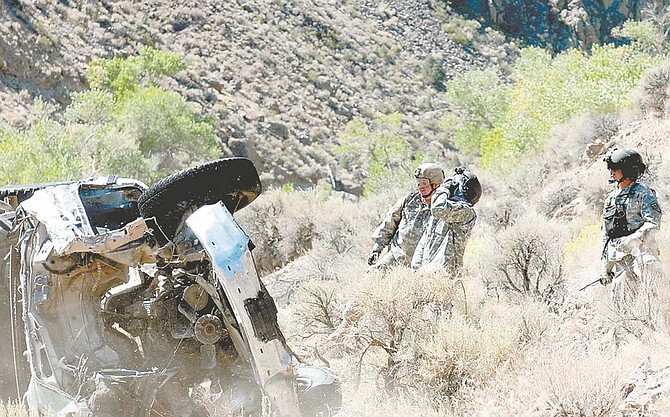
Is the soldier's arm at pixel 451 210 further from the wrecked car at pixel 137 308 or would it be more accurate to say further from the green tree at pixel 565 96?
the green tree at pixel 565 96

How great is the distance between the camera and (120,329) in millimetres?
5180

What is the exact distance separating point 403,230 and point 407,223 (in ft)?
0.27

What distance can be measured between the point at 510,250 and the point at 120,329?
591 centimetres

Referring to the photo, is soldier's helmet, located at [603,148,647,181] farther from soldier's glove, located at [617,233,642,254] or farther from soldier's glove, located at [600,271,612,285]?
soldier's glove, located at [600,271,612,285]

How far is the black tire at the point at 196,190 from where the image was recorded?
190 inches

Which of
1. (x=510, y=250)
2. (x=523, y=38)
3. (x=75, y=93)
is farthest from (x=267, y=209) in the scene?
(x=523, y=38)

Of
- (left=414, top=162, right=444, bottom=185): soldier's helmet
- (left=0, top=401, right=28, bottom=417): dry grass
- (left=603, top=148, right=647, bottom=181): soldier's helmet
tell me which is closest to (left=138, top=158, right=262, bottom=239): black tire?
(left=0, top=401, right=28, bottom=417): dry grass

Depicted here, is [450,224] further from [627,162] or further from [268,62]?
[268,62]

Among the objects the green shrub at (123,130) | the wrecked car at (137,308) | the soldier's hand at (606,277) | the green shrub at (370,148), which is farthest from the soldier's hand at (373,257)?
the green shrub at (370,148)

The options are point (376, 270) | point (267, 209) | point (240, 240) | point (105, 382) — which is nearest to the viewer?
point (240, 240)

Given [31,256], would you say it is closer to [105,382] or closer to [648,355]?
[105,382]

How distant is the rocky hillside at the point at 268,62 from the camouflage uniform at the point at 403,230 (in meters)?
25.2

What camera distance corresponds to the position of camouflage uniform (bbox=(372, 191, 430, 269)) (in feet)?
24.3

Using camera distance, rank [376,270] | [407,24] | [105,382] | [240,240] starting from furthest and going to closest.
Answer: [407,24]
[376,270]
[105,382]
[240,240]
